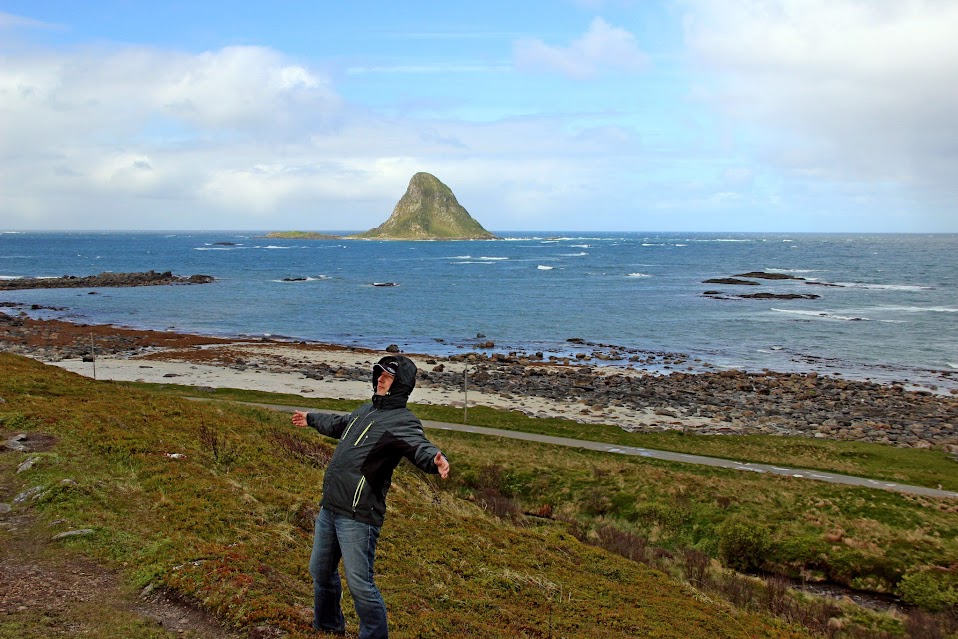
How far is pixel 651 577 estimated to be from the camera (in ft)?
46.9

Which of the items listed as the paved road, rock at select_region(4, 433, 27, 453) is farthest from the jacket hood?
the paved road

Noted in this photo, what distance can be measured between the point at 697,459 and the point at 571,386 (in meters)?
18.9

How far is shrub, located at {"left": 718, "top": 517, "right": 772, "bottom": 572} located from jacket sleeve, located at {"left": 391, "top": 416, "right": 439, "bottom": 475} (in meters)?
16.1

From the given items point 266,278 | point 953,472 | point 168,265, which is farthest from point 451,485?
point 168,265

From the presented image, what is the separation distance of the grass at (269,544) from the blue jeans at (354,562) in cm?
132

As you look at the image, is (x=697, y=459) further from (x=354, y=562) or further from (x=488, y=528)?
(x=354, y=562)

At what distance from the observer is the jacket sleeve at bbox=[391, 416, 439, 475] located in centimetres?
614

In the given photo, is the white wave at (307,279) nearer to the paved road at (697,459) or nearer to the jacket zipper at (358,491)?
the paved road at (697,459)

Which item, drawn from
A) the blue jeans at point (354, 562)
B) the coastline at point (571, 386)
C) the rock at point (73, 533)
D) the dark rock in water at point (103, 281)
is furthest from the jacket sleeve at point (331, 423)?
the dark rock in water at point (103, 281)

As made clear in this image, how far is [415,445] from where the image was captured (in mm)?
6344

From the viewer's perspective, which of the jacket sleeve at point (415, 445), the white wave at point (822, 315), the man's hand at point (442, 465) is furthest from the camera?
the white wave at point (822, 315)

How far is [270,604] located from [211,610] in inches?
28.4

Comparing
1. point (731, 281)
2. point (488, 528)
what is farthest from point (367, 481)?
point (731, 281)

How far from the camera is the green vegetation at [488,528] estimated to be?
9781 millimetres
